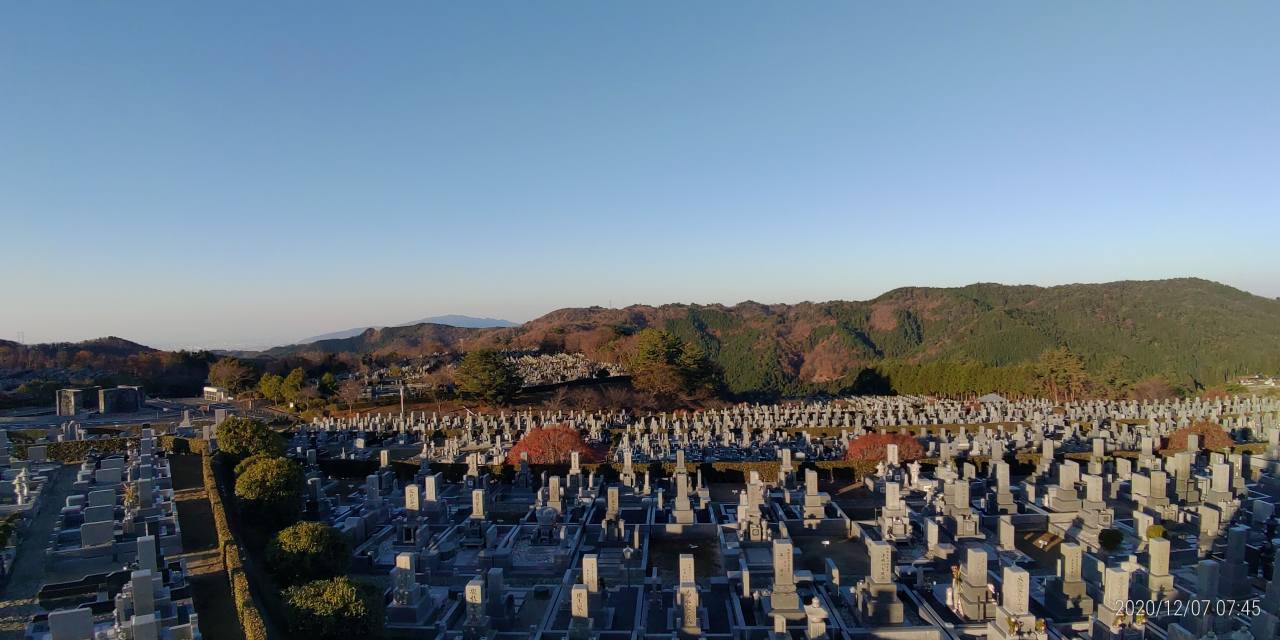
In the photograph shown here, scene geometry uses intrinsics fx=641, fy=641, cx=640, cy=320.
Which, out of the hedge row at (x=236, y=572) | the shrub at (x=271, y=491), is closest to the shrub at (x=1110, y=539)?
the hedge row at (x=236, y=572)

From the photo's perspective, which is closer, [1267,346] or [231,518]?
[231,518]

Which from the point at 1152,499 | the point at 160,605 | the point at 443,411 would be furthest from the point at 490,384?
the point at 1152,499

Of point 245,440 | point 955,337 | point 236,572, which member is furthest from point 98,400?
point 955,337

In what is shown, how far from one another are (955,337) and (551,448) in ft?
208

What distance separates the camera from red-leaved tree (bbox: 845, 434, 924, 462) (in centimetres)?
2047

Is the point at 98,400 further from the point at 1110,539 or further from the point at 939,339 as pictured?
the point at 939,339

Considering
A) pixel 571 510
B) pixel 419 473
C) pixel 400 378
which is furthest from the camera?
pixel 400 378

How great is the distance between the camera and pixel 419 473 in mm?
19391

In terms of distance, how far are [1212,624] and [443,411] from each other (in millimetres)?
30906

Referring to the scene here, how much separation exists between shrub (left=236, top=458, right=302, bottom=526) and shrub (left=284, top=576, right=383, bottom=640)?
5.87 metres

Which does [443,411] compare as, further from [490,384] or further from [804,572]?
[804,572]

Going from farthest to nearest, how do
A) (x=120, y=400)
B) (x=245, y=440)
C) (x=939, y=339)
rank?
(x=939, y=339)
(x=120, y=400)
(x=245, y=440)

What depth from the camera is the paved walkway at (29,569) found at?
9977 mm

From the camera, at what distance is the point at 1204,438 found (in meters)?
21.4
